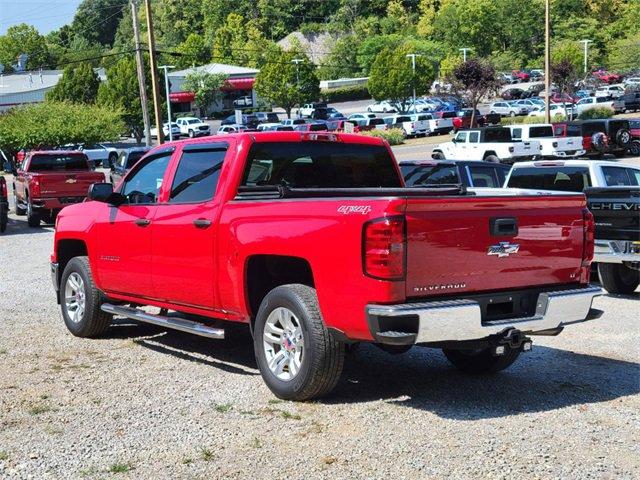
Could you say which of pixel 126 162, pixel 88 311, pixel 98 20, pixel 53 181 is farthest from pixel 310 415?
pixel 98 20

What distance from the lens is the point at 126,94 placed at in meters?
71.9

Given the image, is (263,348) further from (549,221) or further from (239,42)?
(239,42)

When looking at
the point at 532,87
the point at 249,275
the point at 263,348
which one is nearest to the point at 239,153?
the point at 249,275

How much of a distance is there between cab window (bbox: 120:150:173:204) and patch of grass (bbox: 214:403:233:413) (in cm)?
230

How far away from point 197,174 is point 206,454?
9.64 ft

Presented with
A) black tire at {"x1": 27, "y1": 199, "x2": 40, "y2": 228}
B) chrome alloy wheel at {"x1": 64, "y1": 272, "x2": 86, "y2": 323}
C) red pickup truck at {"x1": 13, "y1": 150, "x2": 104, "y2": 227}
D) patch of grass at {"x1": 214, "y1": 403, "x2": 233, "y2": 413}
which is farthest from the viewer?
black tire at {"x1": 27, "y1": 199, "x2": 40, "y2": 228}

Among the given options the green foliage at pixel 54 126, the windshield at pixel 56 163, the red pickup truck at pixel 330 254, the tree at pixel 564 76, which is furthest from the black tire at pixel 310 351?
the tree at pixel 564 76

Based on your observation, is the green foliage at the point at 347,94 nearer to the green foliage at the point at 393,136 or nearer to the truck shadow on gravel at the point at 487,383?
the green foliage at the point at 393,136

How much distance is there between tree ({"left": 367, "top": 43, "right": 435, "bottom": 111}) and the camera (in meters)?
79.6

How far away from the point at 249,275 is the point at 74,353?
2423 mm

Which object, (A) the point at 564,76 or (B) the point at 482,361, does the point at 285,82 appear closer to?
(A) the point at 564,76

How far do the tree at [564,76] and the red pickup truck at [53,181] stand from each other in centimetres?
4482

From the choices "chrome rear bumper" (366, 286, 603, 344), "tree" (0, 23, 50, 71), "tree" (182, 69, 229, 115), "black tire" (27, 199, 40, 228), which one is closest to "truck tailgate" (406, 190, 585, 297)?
"chrome rear bumper" (366, 286, 603, 344)

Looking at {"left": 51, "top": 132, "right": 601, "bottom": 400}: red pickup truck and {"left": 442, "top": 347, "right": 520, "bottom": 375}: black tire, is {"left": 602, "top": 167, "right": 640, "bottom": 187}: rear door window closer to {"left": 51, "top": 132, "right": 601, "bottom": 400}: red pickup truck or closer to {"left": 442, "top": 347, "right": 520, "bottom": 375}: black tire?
{"left": 51, "top": 132, "right": 601, "bottom": 400}: red pickup truck
